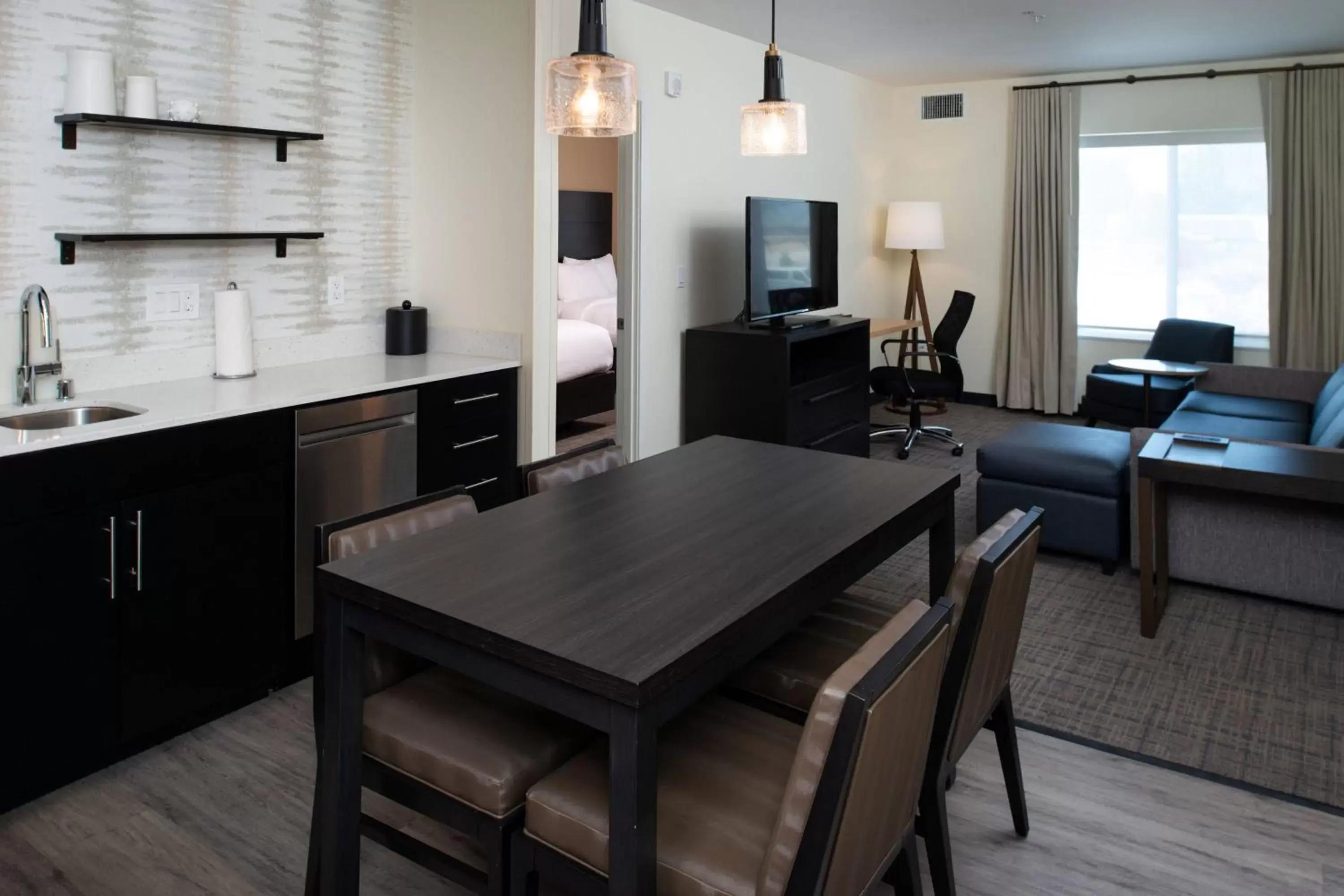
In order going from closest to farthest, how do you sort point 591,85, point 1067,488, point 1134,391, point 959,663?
point 959,663 → point 591,85 → point 1067,488 → point 1134,391

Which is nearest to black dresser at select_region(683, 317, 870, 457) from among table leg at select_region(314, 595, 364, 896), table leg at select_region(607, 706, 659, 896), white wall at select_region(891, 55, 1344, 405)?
white wall at select_region(891, 55, 1344, 405)

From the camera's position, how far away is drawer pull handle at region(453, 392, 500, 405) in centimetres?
365

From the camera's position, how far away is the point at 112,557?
2623 millimetres

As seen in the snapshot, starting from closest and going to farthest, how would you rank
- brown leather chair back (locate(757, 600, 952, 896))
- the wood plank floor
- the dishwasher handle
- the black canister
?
brown leather chair back (locate(757, 600, 952, 896)) < the wood plank floor < the dishwasher handle < the black canister

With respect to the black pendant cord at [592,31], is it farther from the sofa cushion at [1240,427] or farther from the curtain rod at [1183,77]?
the curtain rod at [1183,77]

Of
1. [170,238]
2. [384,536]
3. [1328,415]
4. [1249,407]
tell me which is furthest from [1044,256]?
[384,536]

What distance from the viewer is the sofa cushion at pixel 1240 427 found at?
4.74m

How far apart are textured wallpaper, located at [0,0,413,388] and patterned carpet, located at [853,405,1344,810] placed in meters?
2.38

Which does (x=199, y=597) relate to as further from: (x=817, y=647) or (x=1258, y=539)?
(x=1258, y=539)

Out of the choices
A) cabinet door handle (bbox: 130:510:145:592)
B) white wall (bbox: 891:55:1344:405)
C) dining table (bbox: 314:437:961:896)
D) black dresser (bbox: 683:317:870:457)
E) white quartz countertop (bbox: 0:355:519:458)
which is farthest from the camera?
white wall (bbox: 891:55:1344:405)

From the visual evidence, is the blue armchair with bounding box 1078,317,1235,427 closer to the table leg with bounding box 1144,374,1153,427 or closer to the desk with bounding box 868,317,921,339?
the table leg with bounding box 1144,374,1153,427

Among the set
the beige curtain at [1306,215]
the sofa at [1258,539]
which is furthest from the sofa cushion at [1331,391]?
the beige curtain at [1306,215]

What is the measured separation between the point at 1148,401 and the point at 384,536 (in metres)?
5.20

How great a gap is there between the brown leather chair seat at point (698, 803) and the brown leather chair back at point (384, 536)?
0.56 m
